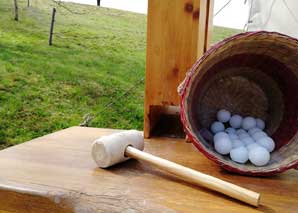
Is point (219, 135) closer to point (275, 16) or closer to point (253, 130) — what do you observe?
point (253, 130)

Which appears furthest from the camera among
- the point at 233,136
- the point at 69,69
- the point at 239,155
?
the point at 69,69

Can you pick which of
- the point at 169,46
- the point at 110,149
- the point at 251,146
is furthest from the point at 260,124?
the point at 110,149

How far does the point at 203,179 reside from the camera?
69cm

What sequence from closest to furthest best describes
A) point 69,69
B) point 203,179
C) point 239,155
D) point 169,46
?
1. point 203,179
2. point 239,155
3. point 169,46
4. point 69,69

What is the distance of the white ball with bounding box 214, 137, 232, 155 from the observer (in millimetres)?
819

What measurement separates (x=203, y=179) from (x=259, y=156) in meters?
0.17

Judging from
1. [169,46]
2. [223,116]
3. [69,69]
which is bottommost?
[69,69]

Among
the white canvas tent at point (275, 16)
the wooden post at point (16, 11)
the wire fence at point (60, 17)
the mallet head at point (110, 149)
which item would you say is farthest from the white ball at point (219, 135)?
the wooden post at point (16, 11)

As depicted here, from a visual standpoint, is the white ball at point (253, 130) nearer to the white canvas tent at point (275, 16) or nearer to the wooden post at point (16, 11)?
the white canvas tent at point (275, 16)

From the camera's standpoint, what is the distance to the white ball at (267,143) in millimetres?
845

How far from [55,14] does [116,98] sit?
72cm

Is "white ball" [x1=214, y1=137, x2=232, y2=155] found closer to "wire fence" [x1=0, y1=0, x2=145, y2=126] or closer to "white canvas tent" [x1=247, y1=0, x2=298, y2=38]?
"white canvas tent" [x1=247, y1=0, x2=298, y2=38]

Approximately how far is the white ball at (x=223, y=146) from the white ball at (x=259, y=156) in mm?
52

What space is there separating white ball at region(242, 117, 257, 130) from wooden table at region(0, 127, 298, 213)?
0.16 meters
